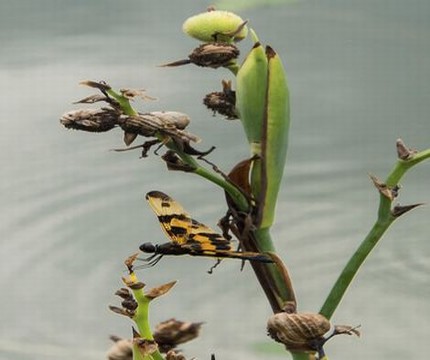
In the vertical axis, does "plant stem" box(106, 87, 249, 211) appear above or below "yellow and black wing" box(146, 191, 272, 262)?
above

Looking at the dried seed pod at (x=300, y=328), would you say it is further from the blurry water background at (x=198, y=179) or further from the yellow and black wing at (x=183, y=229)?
the blurry water background at (x=198, y=179)

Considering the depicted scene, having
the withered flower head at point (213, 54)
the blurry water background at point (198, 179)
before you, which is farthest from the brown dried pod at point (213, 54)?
the blurry water background at point (198, 179)

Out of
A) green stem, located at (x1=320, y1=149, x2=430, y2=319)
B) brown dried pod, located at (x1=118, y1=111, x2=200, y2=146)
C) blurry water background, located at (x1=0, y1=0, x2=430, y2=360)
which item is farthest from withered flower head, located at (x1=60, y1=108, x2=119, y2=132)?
blurry water background, located at (x1=0, y1=0, x2=430, y2=360)

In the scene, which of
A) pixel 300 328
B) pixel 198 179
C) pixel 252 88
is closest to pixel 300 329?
pixel 300 328

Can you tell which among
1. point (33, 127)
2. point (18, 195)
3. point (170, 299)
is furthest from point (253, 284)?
point (33, 127)

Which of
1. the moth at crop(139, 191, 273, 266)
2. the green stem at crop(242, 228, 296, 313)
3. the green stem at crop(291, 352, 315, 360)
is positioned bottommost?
the green stem at crop(291, 352, 315, 360)

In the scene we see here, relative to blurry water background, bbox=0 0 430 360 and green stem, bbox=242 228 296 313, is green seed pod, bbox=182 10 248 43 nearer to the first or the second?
green stem, bbox=242 228 296 313

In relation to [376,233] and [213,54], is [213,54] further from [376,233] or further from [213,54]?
[376,233]
